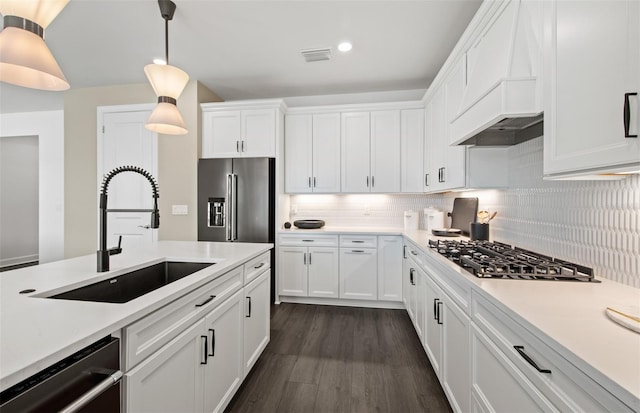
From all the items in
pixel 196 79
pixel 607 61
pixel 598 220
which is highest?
pixel 196 79

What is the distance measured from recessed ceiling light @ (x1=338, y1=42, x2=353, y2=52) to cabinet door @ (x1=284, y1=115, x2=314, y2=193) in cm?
104

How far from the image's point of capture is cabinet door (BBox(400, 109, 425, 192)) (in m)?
3.49

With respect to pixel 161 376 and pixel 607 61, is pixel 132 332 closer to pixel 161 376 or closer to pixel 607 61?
pixel 161 376

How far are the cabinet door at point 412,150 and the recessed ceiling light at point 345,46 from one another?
1144 millimetres

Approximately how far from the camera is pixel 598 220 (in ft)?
4.36

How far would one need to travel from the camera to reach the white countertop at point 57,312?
2.04 feet

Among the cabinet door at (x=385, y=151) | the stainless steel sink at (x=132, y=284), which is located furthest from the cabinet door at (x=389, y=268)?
the stainless steel sink at (x=132, y=284)

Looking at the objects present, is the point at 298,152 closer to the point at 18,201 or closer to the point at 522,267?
the point at 522,267

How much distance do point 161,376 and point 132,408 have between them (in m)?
0.15

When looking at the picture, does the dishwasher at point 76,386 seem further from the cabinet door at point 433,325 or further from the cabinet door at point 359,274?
the cabinet door at point 359,274

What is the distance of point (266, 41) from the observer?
8.91 ft

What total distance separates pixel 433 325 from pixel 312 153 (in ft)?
8.34

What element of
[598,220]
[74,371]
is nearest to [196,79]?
[74,371]

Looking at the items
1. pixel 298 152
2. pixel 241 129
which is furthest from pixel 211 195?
pixel 298 152
